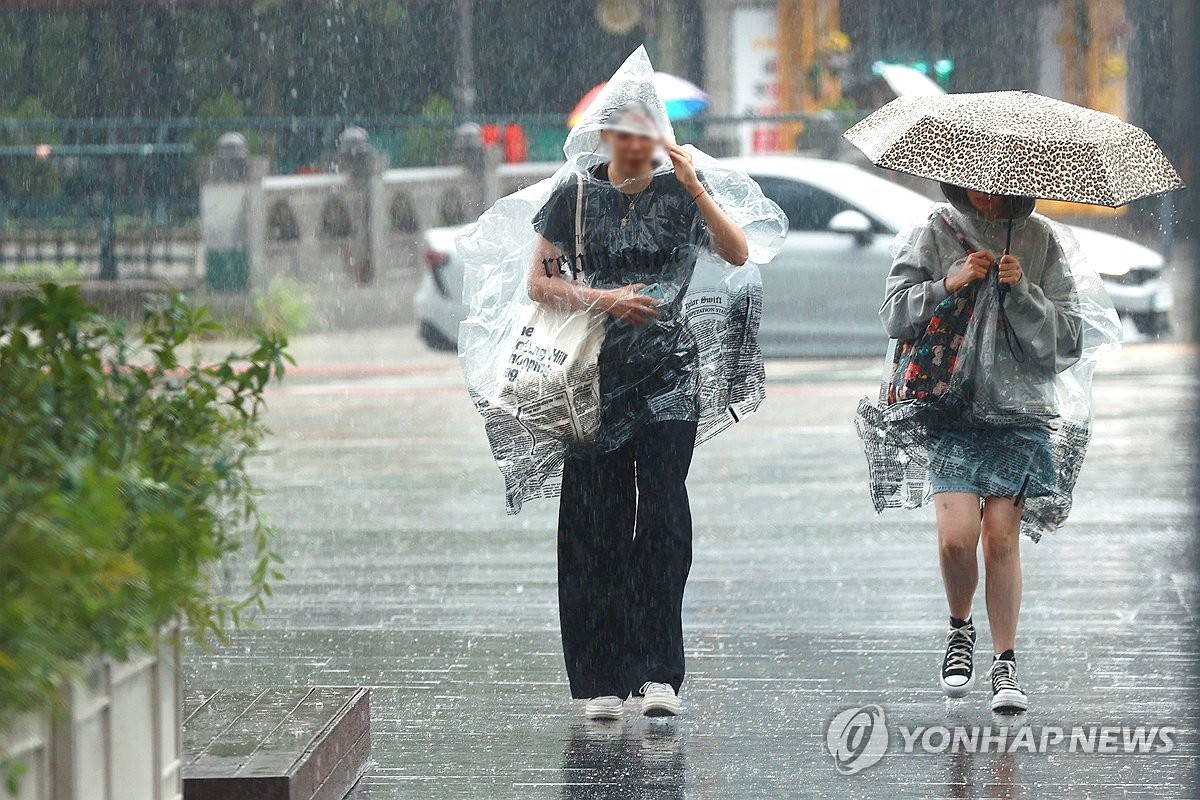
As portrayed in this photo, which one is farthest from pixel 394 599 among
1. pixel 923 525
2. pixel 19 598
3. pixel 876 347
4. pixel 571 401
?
pixel 876 347

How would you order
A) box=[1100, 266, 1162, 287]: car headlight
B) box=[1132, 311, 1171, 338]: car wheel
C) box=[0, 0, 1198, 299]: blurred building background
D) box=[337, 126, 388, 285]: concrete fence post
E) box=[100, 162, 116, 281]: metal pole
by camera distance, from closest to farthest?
1. box=[1100, 266, 1162, 287]: car headlight
2. box=[1132, 311, 1171, 338]: car wheel
3. box=[100, 162, 116, 281]: metal pole
4. box=[337, 126, 388, 285]: concrete fence post
5. box=[0, 0, 1198, 299]: blurred building background

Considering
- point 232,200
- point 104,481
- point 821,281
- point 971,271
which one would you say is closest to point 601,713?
point 971,271

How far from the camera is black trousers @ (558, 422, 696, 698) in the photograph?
5.00 meters

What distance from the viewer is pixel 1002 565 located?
512 centimetres

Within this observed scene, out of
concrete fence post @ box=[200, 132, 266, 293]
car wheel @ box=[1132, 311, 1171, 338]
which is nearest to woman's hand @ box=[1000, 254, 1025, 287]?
car wheel @ box=[1132, 311, 1171, 338]

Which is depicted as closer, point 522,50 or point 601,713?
point 601,713

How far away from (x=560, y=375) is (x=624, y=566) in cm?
Answer: 60

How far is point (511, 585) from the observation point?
707 cm

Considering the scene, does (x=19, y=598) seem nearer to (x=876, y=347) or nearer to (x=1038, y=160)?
(x=1038, y=160)

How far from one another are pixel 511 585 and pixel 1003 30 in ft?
78.6

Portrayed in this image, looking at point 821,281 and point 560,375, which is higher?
point 560,375

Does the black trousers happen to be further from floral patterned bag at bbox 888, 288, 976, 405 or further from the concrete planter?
the concrete planter

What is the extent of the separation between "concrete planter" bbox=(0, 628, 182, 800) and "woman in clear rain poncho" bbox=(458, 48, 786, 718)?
1.63 meters

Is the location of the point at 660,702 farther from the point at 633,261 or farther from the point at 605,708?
the point at 633,261
